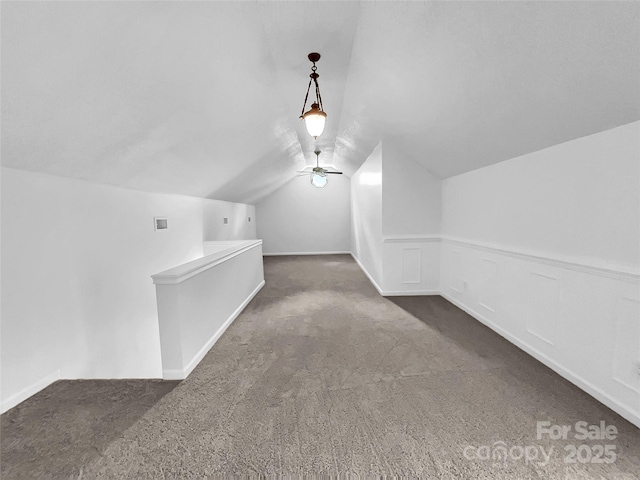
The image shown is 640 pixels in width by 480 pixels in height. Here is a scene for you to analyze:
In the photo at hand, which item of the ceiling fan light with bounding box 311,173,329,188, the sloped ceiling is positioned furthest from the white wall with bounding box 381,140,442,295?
the ceiling fan light with bounding box 311,173,329,188

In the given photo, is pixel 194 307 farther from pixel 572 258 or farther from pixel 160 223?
pixel 572 258

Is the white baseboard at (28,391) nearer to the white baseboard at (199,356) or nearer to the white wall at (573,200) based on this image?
the white baseboard at (199,356)

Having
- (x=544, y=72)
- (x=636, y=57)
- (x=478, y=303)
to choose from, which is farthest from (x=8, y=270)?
(x=478, y=303)

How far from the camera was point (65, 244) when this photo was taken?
85.7 inches

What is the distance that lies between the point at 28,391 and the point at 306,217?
25.4ft

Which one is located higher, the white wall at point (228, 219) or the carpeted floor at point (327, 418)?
the white wall at point (228, 219)

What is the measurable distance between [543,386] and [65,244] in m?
3.82

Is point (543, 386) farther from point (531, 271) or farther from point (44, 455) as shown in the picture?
point (44, 455)

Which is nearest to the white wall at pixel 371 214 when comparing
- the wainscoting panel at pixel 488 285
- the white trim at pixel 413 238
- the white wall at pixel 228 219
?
the white trim at pixel 413 238

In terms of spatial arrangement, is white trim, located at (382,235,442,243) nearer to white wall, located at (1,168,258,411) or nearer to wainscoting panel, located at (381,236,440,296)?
wainscoting panel, located at (381,236,440,296)

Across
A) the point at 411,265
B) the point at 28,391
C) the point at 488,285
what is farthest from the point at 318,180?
the point at 28,391

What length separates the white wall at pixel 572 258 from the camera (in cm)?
172

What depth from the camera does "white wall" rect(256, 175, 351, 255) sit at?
30.0 feet

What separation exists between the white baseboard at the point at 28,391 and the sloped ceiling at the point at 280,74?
1517mm
